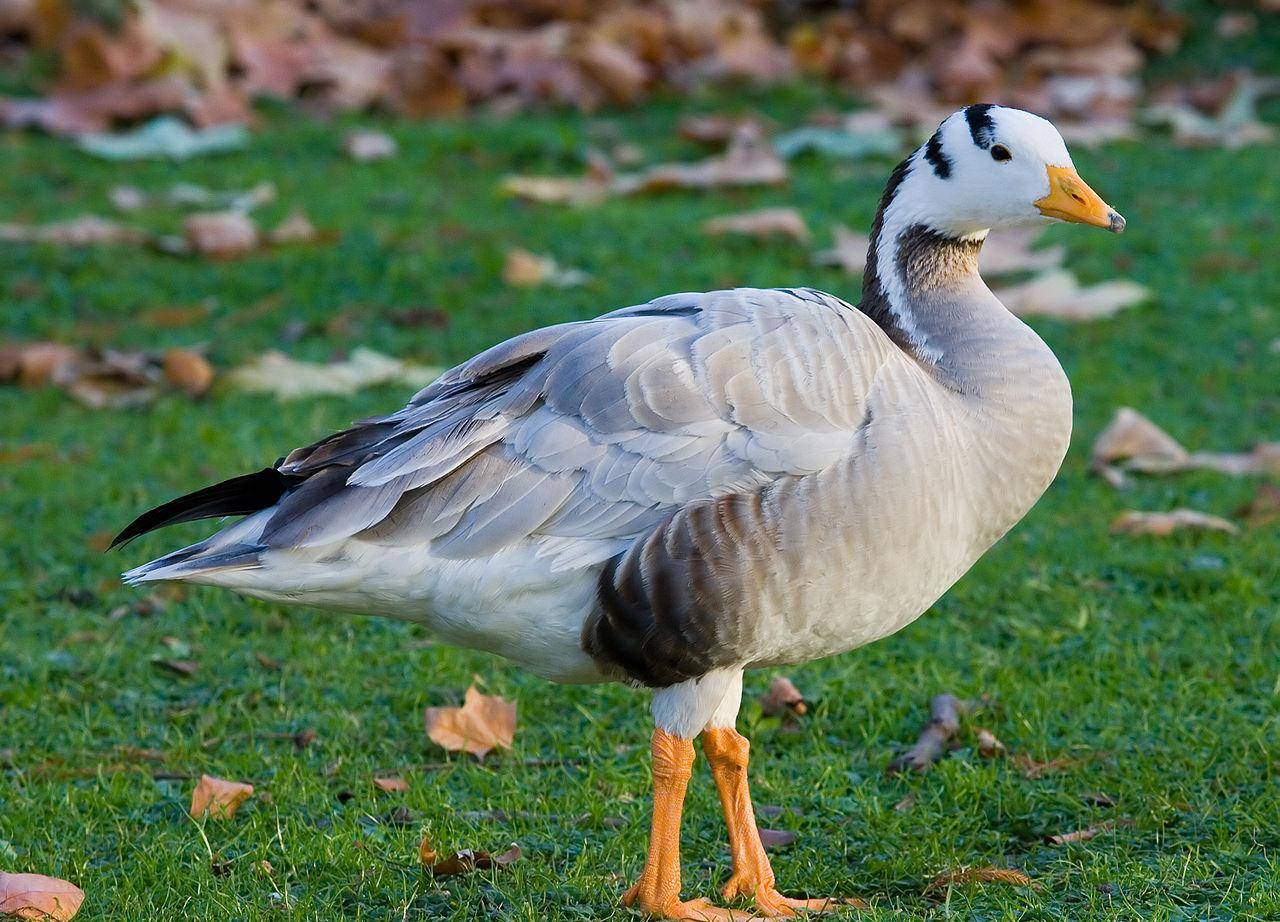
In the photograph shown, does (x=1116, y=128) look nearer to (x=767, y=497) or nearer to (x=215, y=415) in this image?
(x=215, y=415)

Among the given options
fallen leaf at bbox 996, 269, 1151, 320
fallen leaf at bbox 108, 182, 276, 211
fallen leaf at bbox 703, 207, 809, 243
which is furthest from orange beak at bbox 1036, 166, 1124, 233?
fallen leaf at bbox 108, 182, 276, 211

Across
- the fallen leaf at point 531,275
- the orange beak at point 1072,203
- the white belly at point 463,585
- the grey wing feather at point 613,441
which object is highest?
the orange beak at point 1072,203

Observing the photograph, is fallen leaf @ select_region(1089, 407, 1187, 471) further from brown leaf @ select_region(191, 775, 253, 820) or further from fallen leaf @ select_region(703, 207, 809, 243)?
brown leaf @ select_region(191, 775, 253, 820)

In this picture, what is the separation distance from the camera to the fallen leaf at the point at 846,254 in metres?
8.42

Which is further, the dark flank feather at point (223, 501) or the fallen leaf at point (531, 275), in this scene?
the fallen leaf at point (531, 275)

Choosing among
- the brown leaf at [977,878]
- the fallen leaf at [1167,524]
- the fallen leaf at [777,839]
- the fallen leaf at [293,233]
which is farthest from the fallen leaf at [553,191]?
the brown leaf at [977,878]

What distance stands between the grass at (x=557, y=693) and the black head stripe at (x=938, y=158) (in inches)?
62.8

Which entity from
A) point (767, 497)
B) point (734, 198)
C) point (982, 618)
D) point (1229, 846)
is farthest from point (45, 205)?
point (1229, 846)

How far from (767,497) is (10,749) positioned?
7.77ft

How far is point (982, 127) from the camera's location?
13.9 feet

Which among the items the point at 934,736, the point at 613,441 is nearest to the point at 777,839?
the point at 934,736

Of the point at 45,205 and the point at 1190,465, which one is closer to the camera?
the point at 1190,465

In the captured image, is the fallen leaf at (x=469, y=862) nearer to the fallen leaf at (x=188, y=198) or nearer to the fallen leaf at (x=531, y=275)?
the fallen leaf at (x=531, y=275)

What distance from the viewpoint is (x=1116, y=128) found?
1091 centimetres
